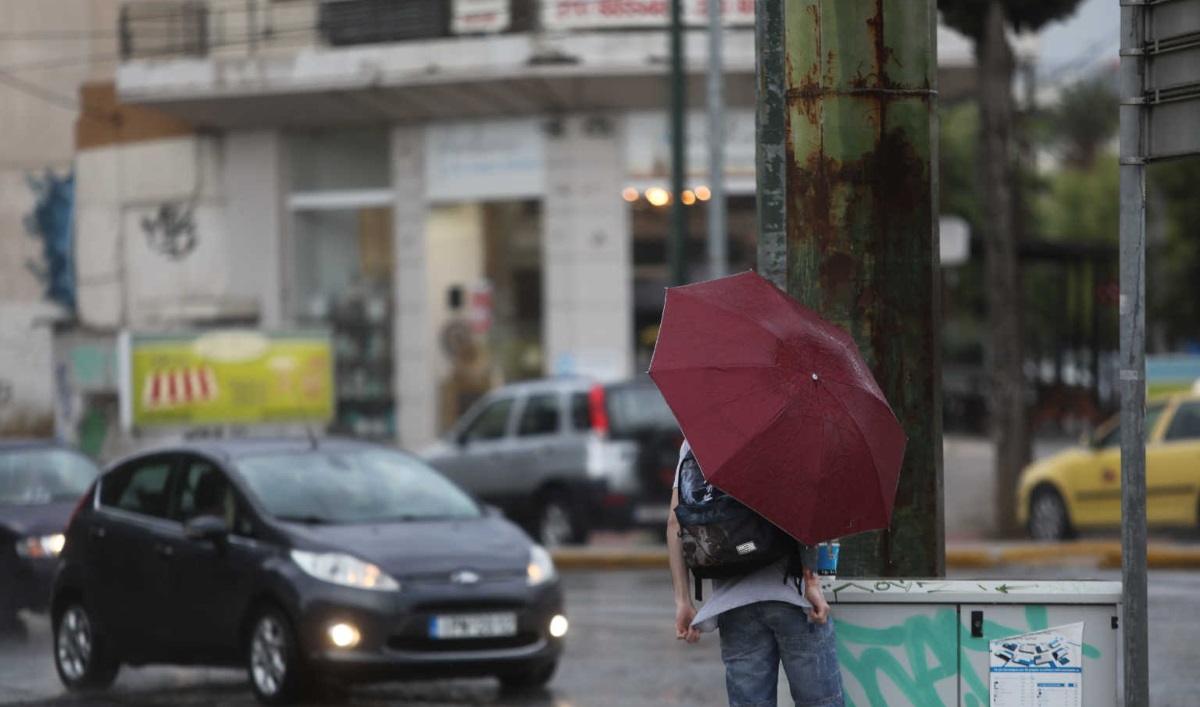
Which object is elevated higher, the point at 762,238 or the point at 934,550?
the point at 762,238

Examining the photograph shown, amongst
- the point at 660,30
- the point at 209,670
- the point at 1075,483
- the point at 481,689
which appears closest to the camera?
the point at 481,689

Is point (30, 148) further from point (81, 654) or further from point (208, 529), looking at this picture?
point (208, 529)

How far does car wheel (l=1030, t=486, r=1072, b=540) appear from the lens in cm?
1928

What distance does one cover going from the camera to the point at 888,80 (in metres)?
6.06

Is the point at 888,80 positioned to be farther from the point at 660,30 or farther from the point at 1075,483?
the point at 660,30

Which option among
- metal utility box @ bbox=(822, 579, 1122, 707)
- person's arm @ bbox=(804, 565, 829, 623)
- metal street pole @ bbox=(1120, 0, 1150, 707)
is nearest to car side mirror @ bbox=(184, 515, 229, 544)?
metal utility box @ bbox=(822, 579, 1122, 707)

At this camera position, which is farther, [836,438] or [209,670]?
[209,670]

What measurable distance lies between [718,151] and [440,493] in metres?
10.3

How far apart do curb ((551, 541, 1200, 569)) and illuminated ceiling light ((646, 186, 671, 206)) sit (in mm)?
10181

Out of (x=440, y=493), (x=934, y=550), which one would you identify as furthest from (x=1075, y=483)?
(x=934, y=550)

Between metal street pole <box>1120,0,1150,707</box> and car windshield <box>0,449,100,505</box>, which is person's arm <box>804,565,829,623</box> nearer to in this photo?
metal street pole <box>1120,0,1150,707</box>

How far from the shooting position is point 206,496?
1074cm

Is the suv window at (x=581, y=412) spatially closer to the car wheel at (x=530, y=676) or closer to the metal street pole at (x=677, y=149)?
the metal street pole at (x=677, y=149)

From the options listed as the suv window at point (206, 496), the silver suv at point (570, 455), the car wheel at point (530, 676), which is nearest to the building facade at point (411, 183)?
the silver suv at point (570, 455)
